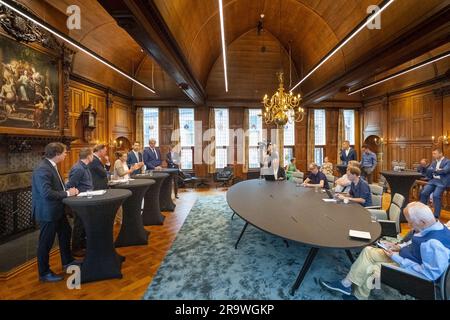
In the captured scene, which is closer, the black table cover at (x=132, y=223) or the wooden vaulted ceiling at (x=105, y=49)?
the black table cover at (x=132, y=223)

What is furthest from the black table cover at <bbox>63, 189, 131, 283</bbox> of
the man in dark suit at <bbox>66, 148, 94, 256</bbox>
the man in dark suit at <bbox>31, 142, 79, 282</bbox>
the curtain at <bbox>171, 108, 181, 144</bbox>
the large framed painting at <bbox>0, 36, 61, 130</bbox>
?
the curtain at <bbox>171, 108, 181, 144</bbox>

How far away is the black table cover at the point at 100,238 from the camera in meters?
2.57

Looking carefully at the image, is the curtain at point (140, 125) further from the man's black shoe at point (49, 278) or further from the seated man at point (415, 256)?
the seated man at point (415, 256)

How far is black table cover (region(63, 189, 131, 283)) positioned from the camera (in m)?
2.57

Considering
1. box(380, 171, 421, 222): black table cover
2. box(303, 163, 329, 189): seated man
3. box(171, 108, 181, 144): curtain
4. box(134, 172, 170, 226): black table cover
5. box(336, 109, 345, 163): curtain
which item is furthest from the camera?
box(336, 109, 345, 163): curtain

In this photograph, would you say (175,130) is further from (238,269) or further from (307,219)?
(307,219)

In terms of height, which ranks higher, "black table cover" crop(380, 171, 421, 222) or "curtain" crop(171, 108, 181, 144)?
"curtain" crop(171, 108, 181, 144)

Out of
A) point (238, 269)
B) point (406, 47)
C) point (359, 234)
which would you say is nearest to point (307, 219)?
point (359, 234)

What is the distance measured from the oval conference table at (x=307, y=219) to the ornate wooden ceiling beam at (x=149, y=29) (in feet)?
9.21

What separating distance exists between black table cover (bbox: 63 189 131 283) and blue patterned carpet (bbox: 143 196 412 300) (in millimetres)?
615

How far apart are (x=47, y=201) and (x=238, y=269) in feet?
7.99

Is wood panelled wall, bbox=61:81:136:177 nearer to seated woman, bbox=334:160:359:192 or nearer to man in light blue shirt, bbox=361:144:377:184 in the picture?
seated woman, bbox=334:160:359:192

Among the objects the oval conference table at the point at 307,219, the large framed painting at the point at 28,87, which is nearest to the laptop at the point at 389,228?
the oval conference table at the point at 307,219

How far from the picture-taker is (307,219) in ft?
8.33
